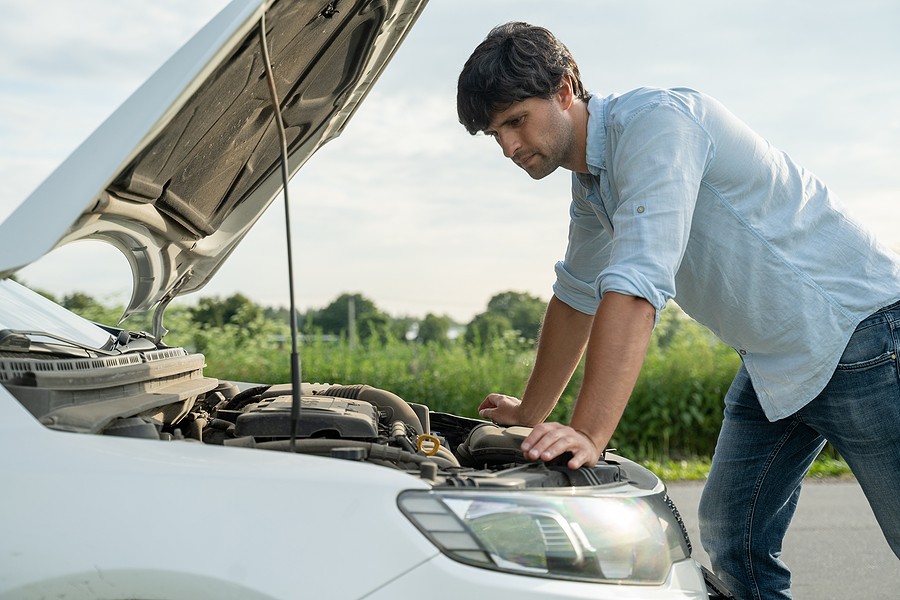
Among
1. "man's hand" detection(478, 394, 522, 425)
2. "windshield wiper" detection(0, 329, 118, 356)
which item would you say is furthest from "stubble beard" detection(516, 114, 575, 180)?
"windshield wiper" detection(0, 329, 118, 356)

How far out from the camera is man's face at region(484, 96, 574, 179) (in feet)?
8.08

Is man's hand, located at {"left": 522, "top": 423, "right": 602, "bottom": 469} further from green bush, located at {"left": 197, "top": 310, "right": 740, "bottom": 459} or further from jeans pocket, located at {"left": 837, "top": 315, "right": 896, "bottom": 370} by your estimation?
green bush, located at {"left": 197, "top": 310, "right": 740, "bottom": 459}

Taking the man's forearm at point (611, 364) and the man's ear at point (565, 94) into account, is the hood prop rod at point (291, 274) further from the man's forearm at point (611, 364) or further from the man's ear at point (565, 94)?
the man's ear at point (565, 94)

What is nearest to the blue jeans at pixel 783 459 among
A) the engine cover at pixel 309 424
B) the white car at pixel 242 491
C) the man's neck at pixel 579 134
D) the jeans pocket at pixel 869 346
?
the jeans pocket at pixel 869 346

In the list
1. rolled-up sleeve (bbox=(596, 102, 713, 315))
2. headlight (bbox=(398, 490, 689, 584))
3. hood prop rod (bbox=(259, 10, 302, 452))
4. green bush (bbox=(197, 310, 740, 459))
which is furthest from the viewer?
green bush (bbox=(197, 310, 740, 459))

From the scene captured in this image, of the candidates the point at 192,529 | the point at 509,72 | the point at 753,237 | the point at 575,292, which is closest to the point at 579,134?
the point at 509,72

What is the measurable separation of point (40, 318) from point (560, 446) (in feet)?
5.86

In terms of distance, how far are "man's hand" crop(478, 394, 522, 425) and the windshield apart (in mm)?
1305

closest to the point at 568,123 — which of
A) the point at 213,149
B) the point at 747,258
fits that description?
the point at 747,258

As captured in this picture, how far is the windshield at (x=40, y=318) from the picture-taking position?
8.76 ft

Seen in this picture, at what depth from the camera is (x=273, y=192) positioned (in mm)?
3240

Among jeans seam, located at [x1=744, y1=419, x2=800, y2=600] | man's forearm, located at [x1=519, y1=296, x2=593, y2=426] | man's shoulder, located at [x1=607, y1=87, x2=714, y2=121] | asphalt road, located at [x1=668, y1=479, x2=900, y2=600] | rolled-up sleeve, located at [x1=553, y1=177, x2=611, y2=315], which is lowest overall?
asphalt road, located at [x1=668, y1=479, x2=900, y2=600]

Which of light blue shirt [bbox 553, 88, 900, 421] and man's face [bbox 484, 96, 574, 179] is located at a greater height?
man's face [bbox 484, 96, 574, 179]

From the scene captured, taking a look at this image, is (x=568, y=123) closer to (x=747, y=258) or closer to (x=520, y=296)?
(x=747, y=258)
